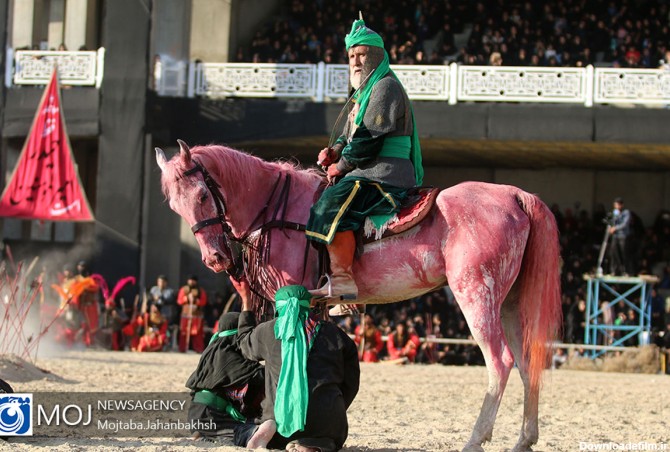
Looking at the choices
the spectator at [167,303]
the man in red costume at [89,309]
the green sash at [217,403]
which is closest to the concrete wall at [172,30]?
the spectator at [167,303]

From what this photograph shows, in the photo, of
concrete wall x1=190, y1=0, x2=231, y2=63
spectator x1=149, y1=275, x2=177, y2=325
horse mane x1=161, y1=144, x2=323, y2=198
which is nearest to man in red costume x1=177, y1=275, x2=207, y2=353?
spectator x1=149, y1=275, x2=177, y2=325

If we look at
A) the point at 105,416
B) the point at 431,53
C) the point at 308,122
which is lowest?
the point at 105,416

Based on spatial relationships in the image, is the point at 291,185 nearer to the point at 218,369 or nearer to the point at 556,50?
the point at 218,369

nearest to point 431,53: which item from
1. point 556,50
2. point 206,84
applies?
point 556,50

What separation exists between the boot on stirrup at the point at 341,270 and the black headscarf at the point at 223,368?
0.62 m

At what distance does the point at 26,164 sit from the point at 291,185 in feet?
44.7

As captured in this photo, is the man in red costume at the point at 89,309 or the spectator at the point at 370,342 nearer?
the spectator at the point at 370,342

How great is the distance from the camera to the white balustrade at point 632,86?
20.6 metres

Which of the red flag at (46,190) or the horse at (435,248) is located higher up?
the red flag at (46,190)

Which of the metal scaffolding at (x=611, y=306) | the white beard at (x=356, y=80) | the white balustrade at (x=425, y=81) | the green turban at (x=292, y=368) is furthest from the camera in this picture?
the white balustrade at (x=425, y=81)

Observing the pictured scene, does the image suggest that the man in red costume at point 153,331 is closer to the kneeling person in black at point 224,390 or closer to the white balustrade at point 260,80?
the white balustrade at point 260,80

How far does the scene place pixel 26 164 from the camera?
20453mm

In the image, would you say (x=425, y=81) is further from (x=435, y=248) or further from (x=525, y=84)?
(x=435, y=248)

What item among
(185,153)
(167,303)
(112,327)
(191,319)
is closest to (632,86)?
(191,319)
